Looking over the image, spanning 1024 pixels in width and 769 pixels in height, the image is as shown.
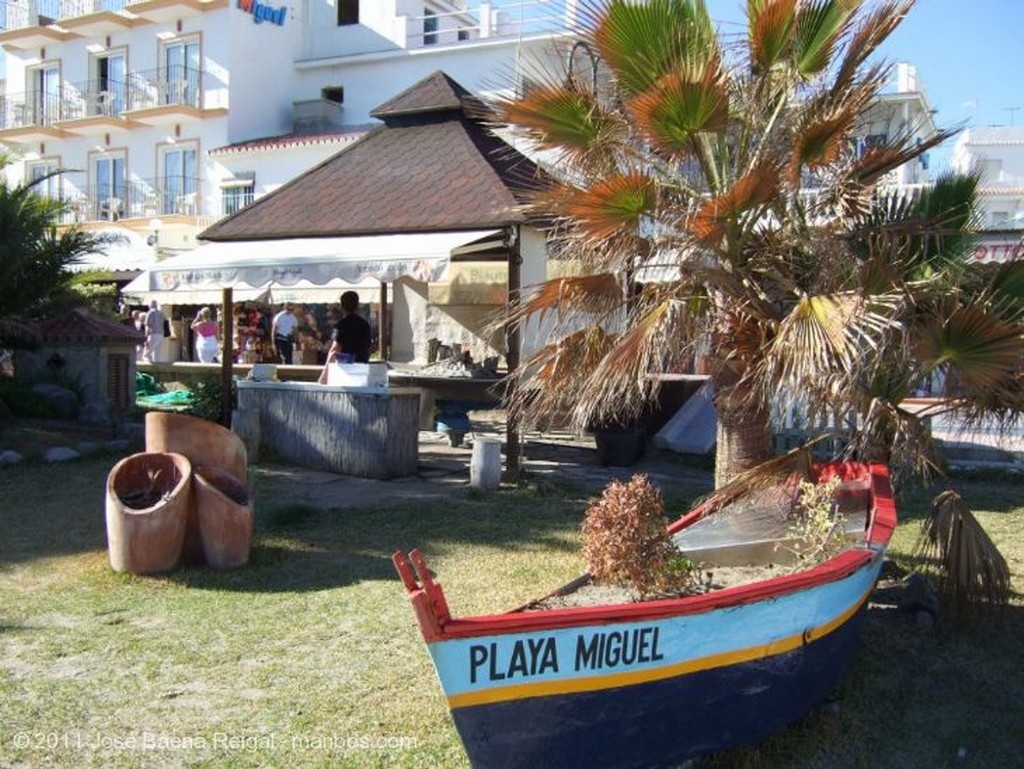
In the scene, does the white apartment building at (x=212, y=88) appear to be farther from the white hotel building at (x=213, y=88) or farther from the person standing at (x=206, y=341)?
the person standing at (x=206, y=341)

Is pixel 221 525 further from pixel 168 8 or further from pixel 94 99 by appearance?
pixel 94 99

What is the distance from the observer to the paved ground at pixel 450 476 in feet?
31.4

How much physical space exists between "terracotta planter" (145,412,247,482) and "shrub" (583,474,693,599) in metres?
3.48

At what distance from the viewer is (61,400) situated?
13.7 meters

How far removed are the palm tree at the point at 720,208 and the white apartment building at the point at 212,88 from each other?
81.5 feet

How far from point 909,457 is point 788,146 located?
6.12ft

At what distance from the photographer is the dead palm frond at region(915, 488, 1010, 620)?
542cm

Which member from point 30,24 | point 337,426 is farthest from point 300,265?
point 30,24

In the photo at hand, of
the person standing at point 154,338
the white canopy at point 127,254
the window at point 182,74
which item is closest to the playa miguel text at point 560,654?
the person standing at point 154,338

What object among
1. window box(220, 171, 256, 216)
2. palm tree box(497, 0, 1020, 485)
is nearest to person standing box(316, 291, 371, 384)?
palm tree box(497, 0, 1020, 485)

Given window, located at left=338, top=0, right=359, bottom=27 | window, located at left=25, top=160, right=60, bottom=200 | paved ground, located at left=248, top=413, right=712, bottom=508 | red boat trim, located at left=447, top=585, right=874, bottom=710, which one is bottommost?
paved ground, located at left=248, top=413, right=712, bottom=508

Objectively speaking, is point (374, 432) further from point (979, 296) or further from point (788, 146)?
point (979, 296)

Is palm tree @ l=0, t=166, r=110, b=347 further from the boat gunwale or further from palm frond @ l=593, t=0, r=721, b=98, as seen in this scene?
the boat gunwale

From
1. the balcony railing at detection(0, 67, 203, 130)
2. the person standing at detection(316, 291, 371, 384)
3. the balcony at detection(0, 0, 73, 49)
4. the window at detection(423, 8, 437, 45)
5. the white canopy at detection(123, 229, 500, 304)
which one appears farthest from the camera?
the balcony at detection(0, 0, 73, 49)
